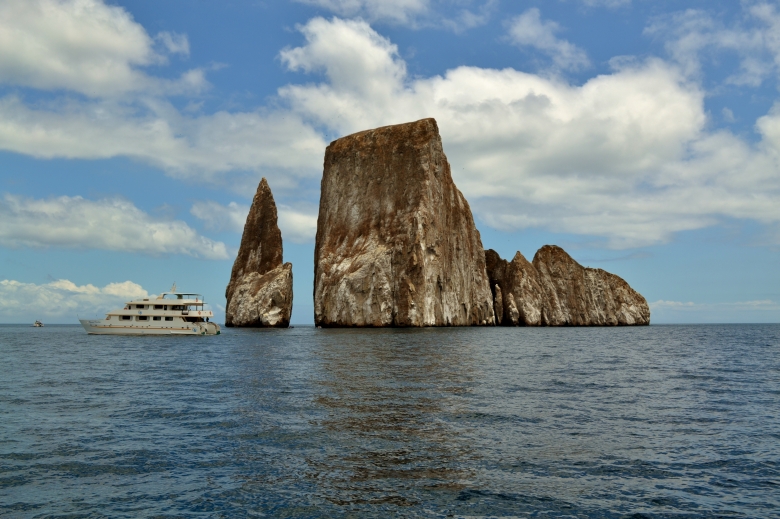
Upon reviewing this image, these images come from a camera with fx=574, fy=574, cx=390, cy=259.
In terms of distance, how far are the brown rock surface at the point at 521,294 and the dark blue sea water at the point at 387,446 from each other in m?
104

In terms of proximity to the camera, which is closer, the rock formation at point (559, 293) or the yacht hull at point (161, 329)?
the yacht hull at point (161, 329)

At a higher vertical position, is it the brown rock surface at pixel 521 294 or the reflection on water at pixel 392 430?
the brown rock surface at pixel 521 294

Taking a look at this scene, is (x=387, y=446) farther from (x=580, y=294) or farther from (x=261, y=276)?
(x=580, y=294)

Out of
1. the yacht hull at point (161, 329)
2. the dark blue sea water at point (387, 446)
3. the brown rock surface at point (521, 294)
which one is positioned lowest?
the dark blue sea water at point (387, 446)

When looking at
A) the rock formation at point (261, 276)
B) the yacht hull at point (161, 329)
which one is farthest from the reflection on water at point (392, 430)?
the rock formation at point (261, 276)

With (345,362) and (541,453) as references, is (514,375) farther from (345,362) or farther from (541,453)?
(541,453)

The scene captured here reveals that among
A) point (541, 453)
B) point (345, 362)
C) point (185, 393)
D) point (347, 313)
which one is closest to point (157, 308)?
point (347, 313)

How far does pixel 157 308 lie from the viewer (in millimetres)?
72812

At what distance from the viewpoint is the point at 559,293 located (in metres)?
144

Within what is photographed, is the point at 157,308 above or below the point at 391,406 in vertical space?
above

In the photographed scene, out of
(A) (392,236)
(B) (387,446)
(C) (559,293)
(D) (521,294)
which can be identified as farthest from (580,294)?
(B) (387,446)

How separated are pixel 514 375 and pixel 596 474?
17880 mm

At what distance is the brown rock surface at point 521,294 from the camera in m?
132

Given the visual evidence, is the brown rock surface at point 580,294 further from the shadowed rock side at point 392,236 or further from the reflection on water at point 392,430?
the reflection on water at point 392,430
